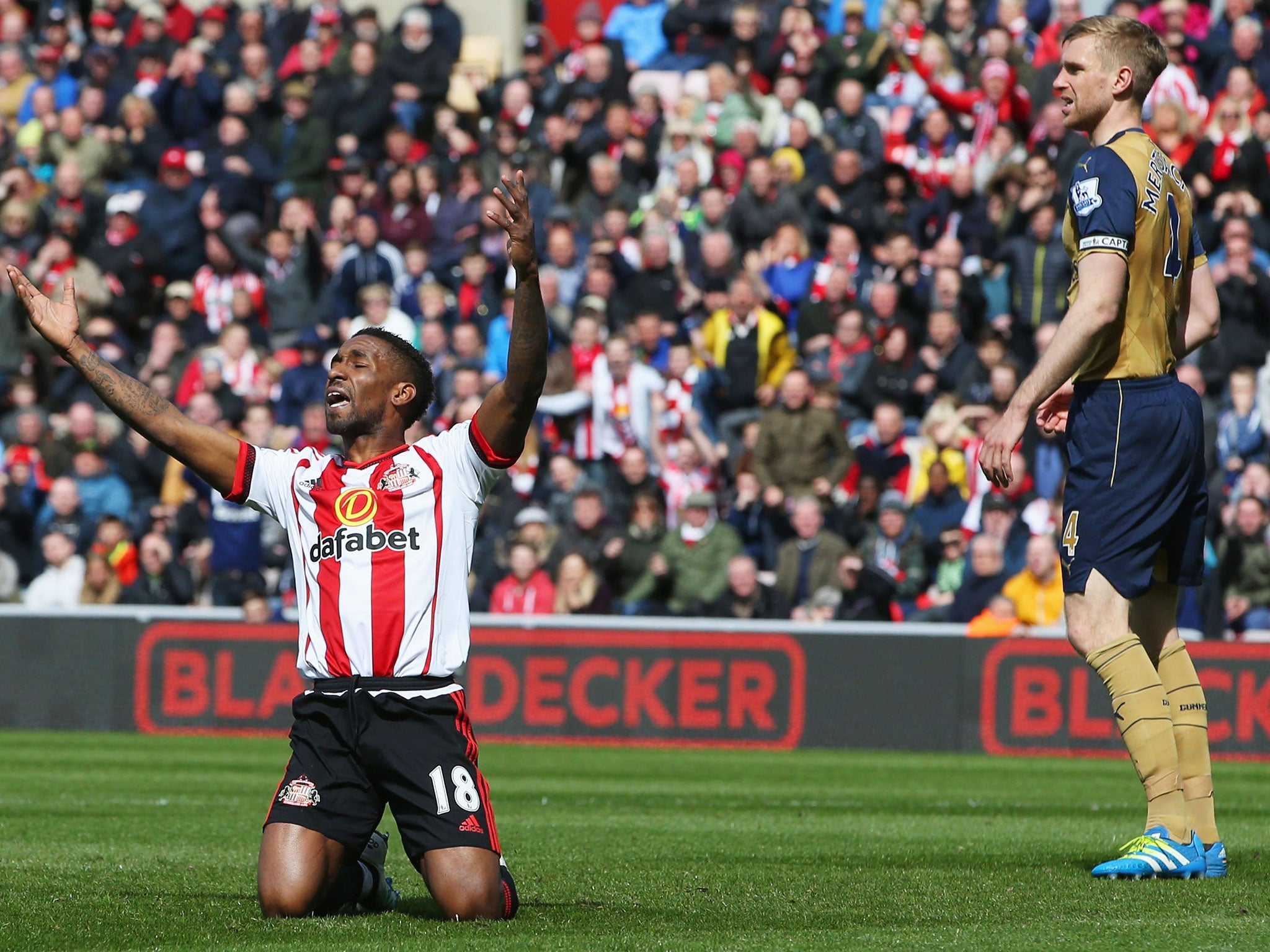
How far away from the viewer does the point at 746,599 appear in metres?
15.5

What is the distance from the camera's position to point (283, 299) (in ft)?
63.2

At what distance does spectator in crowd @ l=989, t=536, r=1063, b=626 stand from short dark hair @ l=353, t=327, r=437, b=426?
30.7 ft

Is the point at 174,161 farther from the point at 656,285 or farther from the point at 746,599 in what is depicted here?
the point at 746,599

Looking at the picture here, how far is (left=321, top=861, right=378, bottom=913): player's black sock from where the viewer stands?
5.61 m

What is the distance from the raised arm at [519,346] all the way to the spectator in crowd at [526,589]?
10.2 metres

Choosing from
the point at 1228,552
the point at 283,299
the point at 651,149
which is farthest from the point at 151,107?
the point at 1228,552

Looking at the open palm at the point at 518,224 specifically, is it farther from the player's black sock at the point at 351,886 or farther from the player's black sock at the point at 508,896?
the player's black sock at the point at 351,886

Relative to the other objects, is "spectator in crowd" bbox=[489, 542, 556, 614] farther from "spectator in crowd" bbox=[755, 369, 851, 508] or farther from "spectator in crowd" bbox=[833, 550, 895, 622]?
"spectator in crowd" bbox=[833, 550, 895, 622]

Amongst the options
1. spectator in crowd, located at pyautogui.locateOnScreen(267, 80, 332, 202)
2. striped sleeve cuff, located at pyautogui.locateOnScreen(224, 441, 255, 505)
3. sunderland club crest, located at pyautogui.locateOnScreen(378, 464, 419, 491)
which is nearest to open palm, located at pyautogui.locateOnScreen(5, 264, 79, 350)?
striped sleeve cuff, located at pyautogui.locateOnScreen(224, 441, 255, 505)

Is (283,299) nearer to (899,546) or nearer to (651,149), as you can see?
(651,149)

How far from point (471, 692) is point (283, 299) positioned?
5681 mm

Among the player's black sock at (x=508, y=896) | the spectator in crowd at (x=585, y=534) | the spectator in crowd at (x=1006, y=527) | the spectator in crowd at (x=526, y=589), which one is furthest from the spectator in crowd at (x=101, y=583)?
the player's black sock at (x=508, y=896)

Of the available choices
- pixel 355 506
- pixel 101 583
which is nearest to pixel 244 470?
pixel 355 506

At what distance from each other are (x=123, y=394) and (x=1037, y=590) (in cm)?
1014
